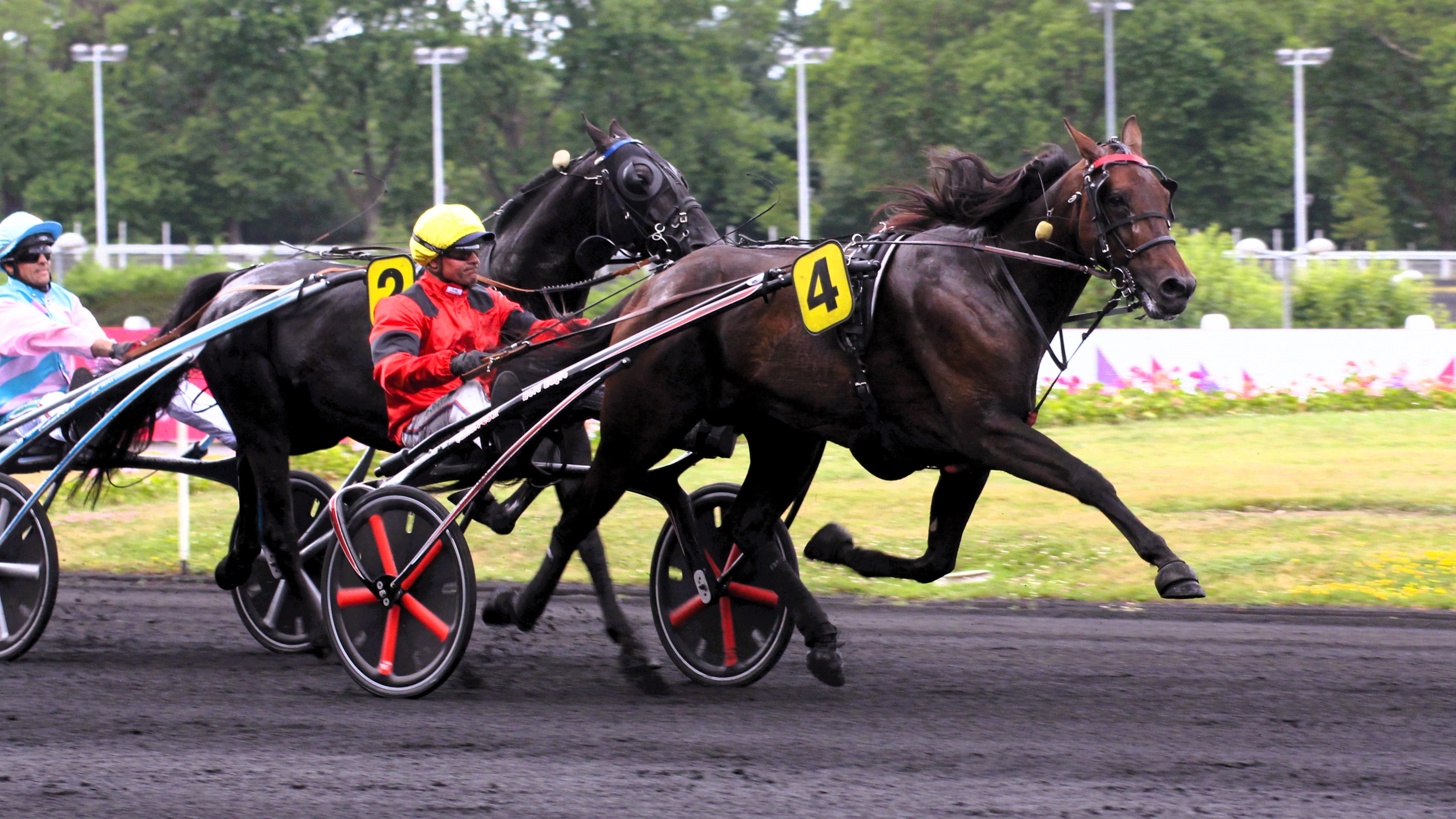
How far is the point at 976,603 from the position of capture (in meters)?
6.96

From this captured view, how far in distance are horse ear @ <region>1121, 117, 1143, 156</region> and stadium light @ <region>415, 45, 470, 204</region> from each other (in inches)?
1027

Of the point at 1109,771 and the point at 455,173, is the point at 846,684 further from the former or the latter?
the point at 455,173

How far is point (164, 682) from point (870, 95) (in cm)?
3064

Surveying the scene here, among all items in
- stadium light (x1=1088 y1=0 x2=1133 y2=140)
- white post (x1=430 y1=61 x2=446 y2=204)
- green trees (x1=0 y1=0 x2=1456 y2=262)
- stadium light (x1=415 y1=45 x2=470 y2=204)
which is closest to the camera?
stadium light (x1=1088 y1=0 x2=1133 y2=140)

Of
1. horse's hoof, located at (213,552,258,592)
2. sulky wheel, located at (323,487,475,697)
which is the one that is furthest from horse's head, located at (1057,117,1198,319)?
horse's hoof, located at (213,552,258,592)

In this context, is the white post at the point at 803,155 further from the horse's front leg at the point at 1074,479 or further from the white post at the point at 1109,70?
the horse's front leg at the point at 1074,479

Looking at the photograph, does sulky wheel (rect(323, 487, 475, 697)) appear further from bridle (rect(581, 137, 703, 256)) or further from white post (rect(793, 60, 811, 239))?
white post (rect(793, 60, 811, 239))

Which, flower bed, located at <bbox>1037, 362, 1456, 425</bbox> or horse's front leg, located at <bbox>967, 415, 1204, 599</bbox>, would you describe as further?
flower bed, located at <bbox>1037, 362, 1456, 425</bbox>

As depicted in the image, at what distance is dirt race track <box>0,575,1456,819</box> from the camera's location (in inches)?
156

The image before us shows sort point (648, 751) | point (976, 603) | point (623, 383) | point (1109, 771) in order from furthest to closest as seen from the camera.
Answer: point (976, 603) → point (623, 383) → point (648, 751) → point (1109, 771)

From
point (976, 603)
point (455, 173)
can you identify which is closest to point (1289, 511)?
point (976, 603)

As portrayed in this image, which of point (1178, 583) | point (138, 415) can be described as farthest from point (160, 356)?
point (1178, 583)

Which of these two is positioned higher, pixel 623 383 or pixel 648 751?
pixel 623 383

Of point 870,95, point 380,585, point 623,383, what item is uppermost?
point 870,95
